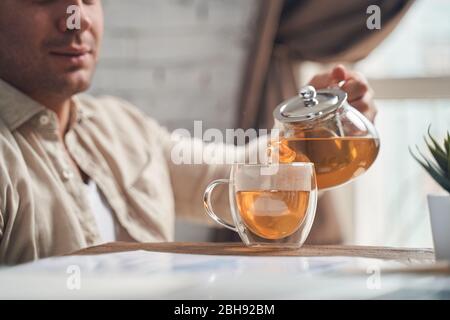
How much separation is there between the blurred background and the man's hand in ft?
2.86

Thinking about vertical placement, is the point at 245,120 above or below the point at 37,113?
above

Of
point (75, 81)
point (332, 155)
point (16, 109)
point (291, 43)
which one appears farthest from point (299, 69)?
point (332, 155)

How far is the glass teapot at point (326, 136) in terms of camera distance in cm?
76

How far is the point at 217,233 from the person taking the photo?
2.01 m

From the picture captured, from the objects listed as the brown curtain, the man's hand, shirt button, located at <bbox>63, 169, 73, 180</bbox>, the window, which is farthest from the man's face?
the window

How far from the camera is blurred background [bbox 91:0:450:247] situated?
1866mm

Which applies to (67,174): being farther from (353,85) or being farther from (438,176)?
(438,176)

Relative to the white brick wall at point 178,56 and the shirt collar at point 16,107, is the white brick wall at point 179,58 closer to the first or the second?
the white brick wall at point 178,56

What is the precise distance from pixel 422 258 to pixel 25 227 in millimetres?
634

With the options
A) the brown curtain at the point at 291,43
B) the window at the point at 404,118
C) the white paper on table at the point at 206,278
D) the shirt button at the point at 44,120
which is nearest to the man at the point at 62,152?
the shirt button at the point at 44,120
